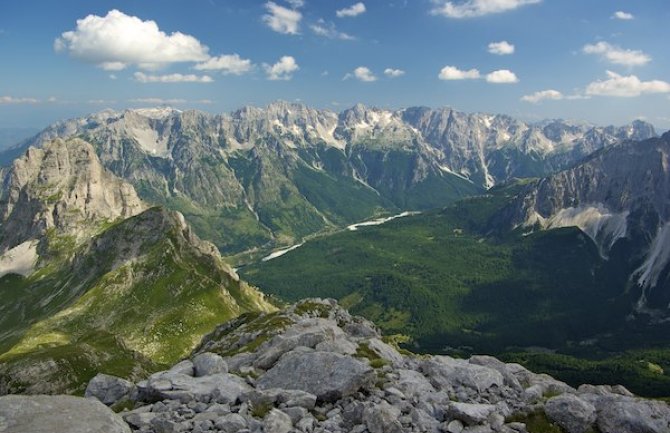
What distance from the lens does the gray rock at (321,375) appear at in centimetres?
4703

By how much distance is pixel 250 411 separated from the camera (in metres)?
42.1

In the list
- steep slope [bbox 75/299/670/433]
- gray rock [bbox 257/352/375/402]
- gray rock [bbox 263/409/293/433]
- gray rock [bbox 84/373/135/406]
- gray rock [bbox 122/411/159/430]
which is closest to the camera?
gray rock [bbox 122/411/159/430]

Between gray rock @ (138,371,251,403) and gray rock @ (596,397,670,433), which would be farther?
gray rock @ (596,397,670,433)

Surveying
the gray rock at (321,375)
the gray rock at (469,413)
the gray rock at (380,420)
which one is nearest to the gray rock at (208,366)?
the gray rock at (321,375)

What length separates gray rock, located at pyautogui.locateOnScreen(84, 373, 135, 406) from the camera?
5256 cm

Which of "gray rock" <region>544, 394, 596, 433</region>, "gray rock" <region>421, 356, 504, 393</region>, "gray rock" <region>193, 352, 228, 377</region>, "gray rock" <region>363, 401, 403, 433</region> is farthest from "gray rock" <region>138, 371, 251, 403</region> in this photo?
"gray rock" <region>544, 394, 596, 433</region>

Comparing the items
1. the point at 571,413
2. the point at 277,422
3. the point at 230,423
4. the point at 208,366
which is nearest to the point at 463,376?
the point at 571,413

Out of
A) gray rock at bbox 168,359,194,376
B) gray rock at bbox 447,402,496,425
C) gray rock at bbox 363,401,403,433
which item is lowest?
gray rock at bbox 168,359,194,376

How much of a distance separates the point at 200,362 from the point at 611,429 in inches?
1553

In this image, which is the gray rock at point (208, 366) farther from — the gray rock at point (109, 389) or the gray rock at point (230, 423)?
the gray rock at point (230, 423)

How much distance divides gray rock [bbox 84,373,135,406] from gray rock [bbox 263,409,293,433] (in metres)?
18.4

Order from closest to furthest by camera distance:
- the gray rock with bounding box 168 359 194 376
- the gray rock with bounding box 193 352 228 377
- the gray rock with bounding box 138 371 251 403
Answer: the gray rock with bounding box 138 371 251 403 → the gray rock with bounding box 168 359 194 376 → the gray rock with bounding box 193 352 228 377

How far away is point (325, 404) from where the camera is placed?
151 feet

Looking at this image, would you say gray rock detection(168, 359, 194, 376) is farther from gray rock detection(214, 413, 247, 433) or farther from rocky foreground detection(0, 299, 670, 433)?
gray rock detection(214, 413, 247, 433)
